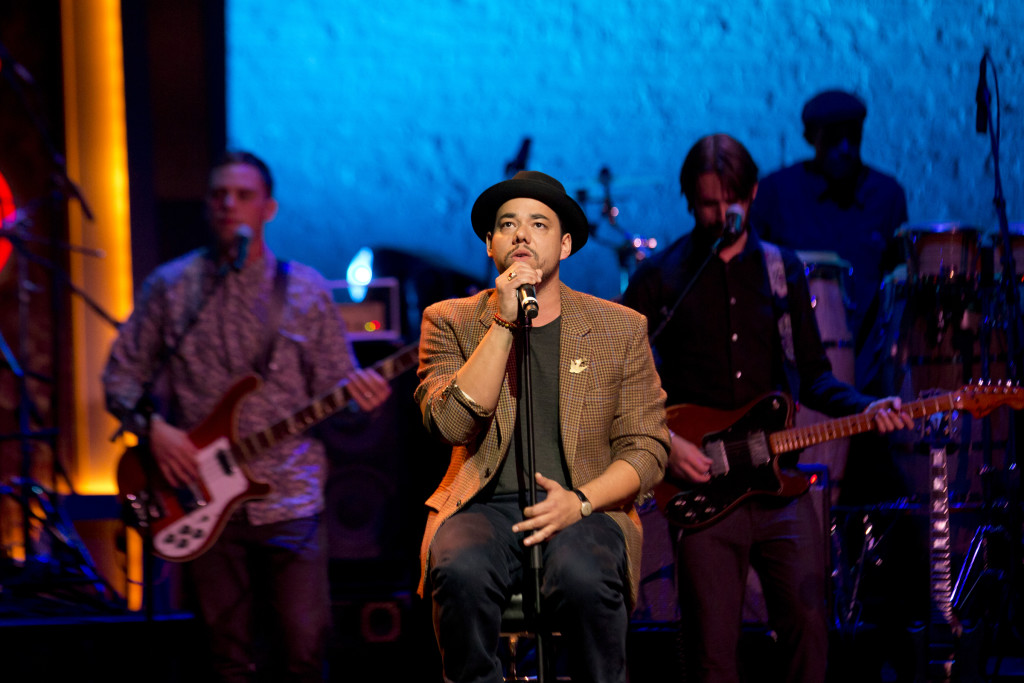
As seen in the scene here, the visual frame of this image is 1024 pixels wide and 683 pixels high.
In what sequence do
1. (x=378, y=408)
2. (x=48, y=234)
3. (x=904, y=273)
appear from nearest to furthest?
1. (x=904, y=273)
2. (x=378, y=408)
3. (x=48, y=234)

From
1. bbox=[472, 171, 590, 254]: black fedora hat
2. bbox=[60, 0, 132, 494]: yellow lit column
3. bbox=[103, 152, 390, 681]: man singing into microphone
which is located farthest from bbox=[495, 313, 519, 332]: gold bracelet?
bbox=[60, 0, 132, 494]: yellow lit column

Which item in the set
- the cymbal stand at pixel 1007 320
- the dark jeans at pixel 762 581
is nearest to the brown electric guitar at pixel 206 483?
the dark jeans at pixel 762 581

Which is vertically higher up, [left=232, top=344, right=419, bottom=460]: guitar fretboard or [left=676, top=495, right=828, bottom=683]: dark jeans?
[left=232, top=344, right=419, bottom=460]: guitar fretboard

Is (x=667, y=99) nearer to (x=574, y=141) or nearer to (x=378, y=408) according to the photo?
(x=574, y=141)

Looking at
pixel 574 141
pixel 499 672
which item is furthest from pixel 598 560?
pixel 574 141

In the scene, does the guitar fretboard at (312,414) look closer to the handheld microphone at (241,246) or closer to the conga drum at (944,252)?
the handheld microphone at (241,246)

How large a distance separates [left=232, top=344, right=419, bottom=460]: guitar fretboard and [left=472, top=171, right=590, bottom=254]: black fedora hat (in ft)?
5.00

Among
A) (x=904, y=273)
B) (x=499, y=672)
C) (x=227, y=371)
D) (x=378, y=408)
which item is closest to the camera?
(x=499, y=672)

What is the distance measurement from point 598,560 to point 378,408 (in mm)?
2304

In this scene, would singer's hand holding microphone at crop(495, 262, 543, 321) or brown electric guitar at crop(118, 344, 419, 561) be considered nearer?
singer's hand holding microphone at crop(495, 262, 543, 321)

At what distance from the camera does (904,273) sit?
4.37 metres

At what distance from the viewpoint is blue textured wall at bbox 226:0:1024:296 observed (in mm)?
5949

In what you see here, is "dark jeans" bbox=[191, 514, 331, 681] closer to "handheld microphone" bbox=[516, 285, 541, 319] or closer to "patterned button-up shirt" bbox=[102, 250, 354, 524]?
"patterned button-up shirt" bbox=[102, 250, 354, 524]

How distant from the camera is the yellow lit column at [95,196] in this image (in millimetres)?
5902
